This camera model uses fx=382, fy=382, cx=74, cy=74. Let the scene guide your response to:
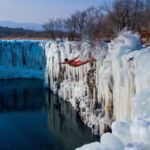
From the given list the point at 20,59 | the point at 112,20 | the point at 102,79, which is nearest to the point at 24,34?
the point at 20,59

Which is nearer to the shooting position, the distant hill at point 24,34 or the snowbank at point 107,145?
the snowbank at point 107,145

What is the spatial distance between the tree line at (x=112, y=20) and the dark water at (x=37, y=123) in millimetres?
5988

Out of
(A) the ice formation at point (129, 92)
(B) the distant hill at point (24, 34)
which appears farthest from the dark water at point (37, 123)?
(B) the distant hill at point (24, 34)

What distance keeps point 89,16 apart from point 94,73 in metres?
21.3

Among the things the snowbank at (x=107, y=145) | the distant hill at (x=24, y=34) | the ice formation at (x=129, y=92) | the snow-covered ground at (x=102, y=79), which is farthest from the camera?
the distant hill at (x=24, y=34)

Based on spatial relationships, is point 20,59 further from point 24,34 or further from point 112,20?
point 24,34

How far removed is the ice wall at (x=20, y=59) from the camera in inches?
1485

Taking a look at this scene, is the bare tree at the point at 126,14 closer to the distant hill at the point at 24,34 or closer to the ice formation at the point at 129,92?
the ice formation at the point at 129,92

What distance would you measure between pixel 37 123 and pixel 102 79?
562cm

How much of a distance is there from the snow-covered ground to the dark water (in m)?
0.78

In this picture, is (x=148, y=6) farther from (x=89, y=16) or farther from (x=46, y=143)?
(x=46, y=143)

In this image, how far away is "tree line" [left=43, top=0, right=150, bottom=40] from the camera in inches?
1010

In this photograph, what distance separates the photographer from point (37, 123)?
20.3 m

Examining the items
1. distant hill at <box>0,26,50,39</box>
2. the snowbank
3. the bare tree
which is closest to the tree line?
the bare tree
